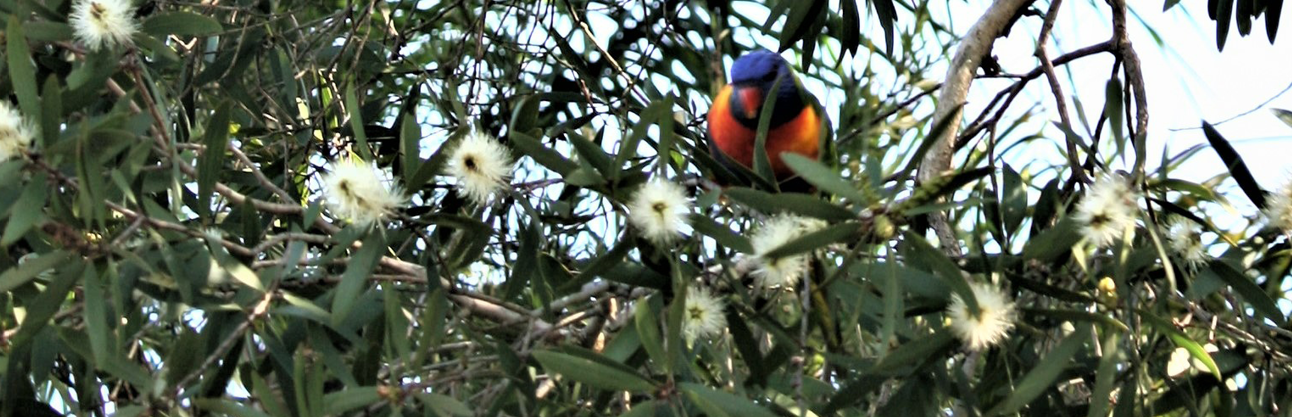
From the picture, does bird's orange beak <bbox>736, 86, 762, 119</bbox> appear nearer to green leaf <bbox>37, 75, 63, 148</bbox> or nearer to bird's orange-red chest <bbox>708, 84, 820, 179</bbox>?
bird's orange-red chest <bbox>708, 84, 820, 179</bbox>

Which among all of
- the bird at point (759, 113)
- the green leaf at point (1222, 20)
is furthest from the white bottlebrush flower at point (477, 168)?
the green leaf at point (1222, 20)

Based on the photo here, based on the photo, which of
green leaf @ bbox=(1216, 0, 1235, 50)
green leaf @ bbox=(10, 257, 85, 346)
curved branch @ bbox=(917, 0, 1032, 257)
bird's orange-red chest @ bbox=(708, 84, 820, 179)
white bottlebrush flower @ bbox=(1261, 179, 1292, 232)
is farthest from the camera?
bird's orange-red chest @ bbox=(708, 84, 820, 179)

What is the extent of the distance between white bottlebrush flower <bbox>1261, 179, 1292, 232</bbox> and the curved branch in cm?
31

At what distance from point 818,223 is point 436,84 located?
1177mm

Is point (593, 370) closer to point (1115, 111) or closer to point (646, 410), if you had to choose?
point (646, 410)

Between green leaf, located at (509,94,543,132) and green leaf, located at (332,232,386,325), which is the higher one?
green leaf, located at (509,94,543,132)

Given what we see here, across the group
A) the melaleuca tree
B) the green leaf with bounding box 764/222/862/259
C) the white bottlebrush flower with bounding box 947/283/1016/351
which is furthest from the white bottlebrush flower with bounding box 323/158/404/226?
the white bottlebrush flower with bounding box 947/283/1016/351

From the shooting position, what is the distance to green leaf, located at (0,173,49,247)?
871 millimetres

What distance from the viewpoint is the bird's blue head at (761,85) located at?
1.97m

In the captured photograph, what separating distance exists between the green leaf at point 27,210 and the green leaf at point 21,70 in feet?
0.17

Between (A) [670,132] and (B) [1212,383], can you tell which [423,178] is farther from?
(B) [1212,383]

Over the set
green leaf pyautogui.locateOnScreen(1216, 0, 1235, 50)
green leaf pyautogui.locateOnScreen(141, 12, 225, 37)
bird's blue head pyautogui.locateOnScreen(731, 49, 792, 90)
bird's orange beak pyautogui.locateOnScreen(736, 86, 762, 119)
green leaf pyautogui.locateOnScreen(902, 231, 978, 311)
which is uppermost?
bird's blue head pyautogui.locateOnScreen(731, 49, 792, 90)

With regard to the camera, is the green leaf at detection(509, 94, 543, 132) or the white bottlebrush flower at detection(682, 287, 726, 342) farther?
the green leaf at detection(509, 94, 543, 132)

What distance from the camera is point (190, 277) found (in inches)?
38.7
